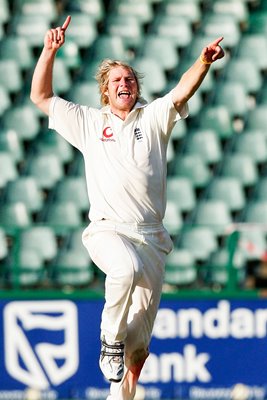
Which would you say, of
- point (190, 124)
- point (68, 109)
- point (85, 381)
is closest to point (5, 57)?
point (190, 124)

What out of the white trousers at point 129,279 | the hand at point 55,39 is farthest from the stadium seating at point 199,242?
the hand at point 55,39

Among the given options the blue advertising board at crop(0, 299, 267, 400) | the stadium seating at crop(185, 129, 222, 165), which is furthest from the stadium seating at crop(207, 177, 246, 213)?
the blue advertising board at crop(0, 299, 267, 400)

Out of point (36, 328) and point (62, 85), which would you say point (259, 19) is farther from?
point (36, 328)

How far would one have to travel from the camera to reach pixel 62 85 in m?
12.5

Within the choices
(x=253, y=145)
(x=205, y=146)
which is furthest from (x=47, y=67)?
(x=253, y=145)

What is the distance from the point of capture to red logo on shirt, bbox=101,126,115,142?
21.8ft

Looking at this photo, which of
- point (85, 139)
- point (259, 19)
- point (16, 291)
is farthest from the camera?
point (259, 19)

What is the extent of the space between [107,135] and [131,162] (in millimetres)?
219

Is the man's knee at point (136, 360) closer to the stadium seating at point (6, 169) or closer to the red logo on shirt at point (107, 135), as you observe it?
the red logo on shirt at point (107, 135)

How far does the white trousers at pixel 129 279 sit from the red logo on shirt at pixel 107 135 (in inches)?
17.8

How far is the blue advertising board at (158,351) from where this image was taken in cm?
1024

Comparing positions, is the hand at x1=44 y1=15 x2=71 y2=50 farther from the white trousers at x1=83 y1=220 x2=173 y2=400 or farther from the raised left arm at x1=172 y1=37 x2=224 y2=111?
the white trousers at x1=83 y1=220 x2=173 y2=400

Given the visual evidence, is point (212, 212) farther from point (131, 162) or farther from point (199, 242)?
point (131, 162)

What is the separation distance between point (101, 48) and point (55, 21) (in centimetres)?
57
